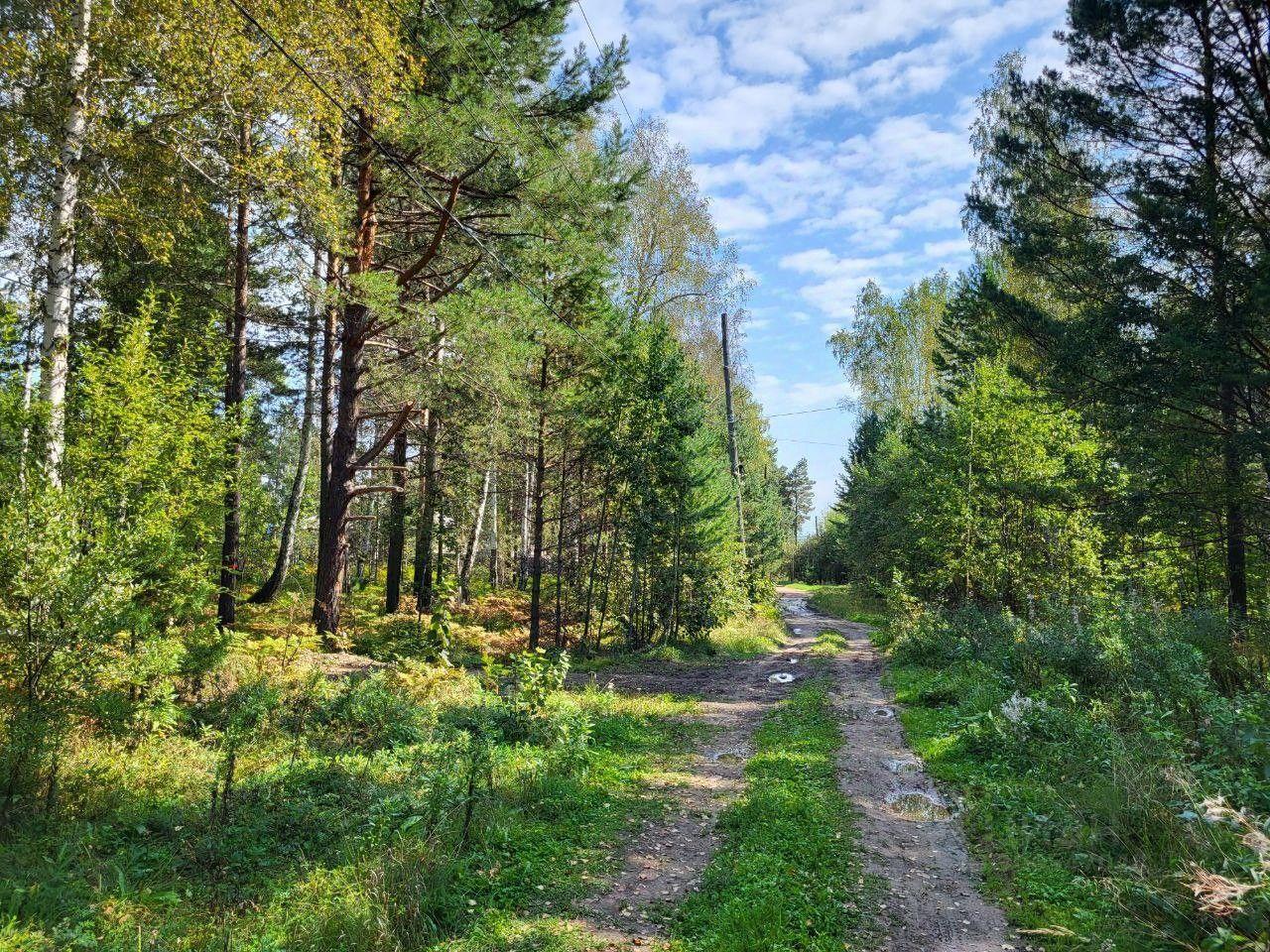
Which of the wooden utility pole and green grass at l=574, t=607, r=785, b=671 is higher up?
the wooden utility pole

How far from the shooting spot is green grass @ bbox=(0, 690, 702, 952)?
392 centimetres

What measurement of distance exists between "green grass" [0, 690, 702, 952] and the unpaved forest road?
342mm

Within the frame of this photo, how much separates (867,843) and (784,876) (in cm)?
129

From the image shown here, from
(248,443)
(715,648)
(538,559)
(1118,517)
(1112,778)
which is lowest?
(715,648)

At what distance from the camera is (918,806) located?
6.86 meters

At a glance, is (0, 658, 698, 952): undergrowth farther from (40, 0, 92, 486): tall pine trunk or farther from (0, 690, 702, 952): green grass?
(40, 0, 92, 486): tall pine trunk

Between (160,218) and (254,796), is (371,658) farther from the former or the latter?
(160,218)

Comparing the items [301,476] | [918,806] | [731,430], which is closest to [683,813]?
[918,806]

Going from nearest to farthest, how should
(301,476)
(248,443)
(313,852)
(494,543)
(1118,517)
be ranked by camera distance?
(313,852), (1118,517), (248,443), (301,476), (494,543)

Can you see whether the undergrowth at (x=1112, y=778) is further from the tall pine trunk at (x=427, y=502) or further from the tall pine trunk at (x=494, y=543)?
the tall pine trunk at (x=494, y=543)

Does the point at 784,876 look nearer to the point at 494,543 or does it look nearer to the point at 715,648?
the point at 715,648

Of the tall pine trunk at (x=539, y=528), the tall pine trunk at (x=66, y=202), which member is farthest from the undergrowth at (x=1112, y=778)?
the tall pine trunk at (x=66, y=202)

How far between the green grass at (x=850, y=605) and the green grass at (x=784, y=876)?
20.7m

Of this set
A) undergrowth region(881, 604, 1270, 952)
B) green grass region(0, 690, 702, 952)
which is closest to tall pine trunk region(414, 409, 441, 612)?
green grass region(0, 690, 702, 952)
